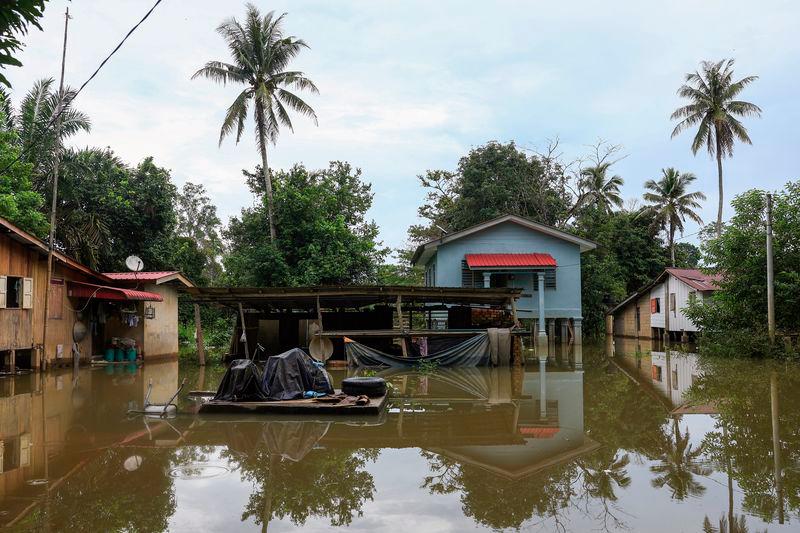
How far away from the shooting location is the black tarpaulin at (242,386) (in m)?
11.3

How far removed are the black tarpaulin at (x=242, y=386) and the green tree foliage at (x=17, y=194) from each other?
14.4m

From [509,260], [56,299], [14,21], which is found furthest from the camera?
[509,260]

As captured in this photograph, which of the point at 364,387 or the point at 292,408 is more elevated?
the point at 364,387

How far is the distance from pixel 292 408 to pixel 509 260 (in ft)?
58.8

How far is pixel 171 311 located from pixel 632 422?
19.3m

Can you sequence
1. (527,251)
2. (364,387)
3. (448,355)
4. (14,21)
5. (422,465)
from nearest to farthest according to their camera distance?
(14,21), (422,465), (364,387), (448,355), (527,251)

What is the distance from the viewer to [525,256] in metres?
28.0

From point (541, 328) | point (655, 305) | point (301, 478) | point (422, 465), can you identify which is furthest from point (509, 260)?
point (301, 478)

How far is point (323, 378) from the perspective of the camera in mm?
12008

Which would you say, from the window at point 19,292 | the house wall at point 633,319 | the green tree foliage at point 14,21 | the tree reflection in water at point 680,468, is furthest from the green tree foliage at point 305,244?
the green tree foliage at point 14,21

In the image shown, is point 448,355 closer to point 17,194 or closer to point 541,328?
point 541,328

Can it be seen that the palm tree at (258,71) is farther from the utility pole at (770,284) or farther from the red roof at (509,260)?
the utility pole at (770,284)

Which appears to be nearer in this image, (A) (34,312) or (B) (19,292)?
(B) (19,292)

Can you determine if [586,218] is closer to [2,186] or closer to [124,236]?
[124,236]
